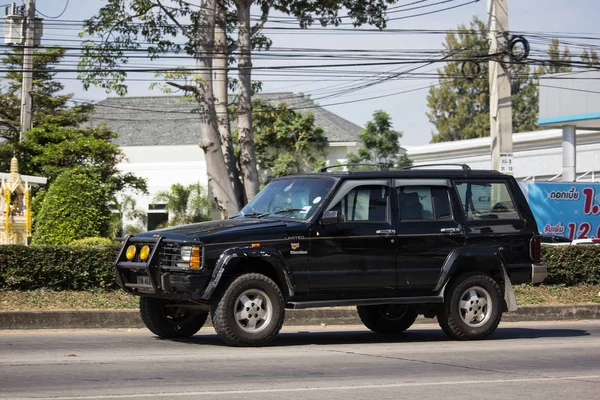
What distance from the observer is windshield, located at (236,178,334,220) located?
1120cm

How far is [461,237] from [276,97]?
4461 centimetres

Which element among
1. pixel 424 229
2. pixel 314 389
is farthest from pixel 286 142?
pixel 314 389

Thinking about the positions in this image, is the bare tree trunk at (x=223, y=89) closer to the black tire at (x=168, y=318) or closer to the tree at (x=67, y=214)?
the tree at (x=67, y=214)

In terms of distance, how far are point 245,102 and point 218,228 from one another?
52.6 feet

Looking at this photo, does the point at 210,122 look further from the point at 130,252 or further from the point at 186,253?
the point at 186,253

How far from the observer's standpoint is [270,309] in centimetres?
1057

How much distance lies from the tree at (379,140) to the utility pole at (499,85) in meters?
22.6

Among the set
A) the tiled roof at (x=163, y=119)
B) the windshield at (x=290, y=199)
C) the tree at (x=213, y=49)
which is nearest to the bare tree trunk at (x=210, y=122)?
the tree at (x=213, y=49)

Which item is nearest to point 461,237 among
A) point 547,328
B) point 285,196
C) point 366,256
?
point 366,256

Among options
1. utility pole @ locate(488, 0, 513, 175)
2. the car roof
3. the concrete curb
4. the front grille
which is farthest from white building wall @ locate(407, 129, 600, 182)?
the front grille

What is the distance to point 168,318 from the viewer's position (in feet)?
38.2

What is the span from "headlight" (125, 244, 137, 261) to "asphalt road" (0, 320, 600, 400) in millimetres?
1039

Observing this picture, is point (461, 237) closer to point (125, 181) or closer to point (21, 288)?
point (21, 288)

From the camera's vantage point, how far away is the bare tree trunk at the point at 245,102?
2625 cm
